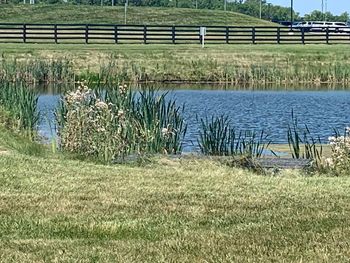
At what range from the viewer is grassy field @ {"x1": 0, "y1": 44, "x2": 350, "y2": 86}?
43.5 m

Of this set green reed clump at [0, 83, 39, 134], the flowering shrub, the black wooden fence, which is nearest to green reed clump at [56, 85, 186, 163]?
green reed clump at [0, 83, 39, 134]

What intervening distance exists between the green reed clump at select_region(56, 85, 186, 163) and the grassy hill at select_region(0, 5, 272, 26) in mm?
70197

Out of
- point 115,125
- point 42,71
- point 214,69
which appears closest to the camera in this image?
point 115,125

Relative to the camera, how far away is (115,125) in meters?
17.0

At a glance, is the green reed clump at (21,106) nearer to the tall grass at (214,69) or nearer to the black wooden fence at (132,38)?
the tall grass at (214,69)

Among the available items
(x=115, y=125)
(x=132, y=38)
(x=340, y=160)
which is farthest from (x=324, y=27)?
(x=340, y=160)

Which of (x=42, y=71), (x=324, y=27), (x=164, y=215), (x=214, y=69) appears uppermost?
(x=324, y=27)

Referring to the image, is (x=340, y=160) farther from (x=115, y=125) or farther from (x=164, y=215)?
(x=164, y=215)

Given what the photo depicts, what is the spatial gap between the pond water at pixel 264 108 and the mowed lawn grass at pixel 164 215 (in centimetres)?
776

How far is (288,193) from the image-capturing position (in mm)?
11328

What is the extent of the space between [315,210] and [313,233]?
50.4 inches

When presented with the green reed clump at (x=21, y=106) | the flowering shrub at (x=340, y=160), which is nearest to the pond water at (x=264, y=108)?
the green reed clump at (x=21, y=106)

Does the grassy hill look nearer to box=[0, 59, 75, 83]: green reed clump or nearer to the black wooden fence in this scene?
the black wooden fence

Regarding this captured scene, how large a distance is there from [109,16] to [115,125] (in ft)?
254
